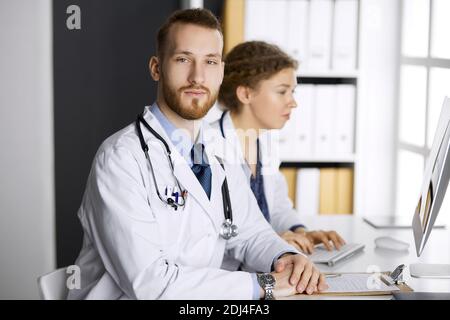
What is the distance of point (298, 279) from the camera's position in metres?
1.18

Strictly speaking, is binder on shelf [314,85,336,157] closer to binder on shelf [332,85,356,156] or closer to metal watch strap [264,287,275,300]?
binder on shelf [332,85,356,156]

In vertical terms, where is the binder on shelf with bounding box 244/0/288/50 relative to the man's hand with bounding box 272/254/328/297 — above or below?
above

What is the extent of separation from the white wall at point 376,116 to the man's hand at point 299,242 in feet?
1.59

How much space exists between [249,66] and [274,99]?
11 centimetres

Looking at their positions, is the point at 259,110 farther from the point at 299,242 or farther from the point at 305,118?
the point at 299,242

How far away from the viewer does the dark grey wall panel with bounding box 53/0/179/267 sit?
1374mm

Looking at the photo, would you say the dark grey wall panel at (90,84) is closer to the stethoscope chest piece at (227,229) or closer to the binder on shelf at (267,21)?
the stethoscope chest piece at (227,229)

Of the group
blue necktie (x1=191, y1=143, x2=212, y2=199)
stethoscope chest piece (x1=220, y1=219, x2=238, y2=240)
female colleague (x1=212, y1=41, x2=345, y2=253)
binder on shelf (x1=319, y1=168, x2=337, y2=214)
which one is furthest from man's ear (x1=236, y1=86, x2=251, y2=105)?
stethoscope chest piece (x1=220, y1=219, x2=238, y2=240)

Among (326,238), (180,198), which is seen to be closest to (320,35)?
(326,238)

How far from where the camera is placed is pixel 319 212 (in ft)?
6.51

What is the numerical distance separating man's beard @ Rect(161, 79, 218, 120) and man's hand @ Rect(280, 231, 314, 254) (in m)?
0.39

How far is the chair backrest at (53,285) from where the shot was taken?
1.21 meters

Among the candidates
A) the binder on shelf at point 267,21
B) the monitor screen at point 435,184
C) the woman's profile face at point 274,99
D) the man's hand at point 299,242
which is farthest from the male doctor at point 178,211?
the binder on shelf at point 267,21
